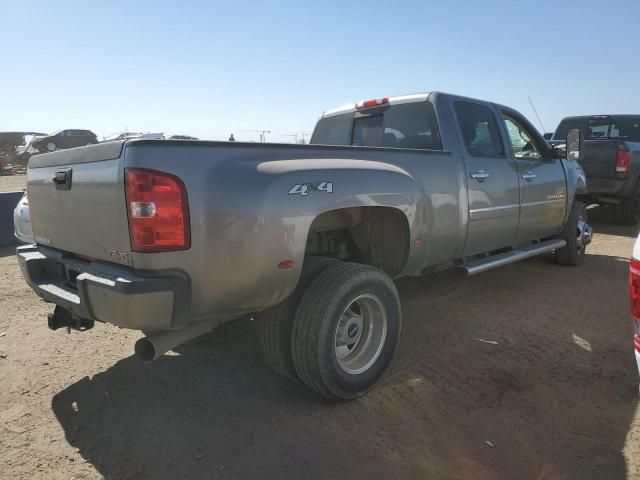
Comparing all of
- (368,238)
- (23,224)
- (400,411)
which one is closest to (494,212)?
(368,238)

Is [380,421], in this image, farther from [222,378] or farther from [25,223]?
[25,223]

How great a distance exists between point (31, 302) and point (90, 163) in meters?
3.24

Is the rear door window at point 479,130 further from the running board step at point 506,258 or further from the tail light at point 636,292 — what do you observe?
the tail light at point 636,292

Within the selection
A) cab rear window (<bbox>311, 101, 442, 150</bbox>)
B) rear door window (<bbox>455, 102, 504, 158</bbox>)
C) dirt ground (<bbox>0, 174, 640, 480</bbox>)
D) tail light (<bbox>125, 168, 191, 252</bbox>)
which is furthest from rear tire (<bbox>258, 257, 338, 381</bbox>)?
rear door window (<bbox>455, 102, 504, 158</bbox>)

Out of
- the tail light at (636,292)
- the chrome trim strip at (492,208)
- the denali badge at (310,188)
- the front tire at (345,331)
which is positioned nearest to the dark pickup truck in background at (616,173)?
the chrome trim strip at (492,208)

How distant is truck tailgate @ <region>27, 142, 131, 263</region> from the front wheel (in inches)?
207

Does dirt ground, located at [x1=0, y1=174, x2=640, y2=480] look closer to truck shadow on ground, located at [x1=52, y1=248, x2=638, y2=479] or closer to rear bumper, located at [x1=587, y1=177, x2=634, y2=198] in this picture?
truck shadow on ground, located at [x1=52, y1=248, x2=638, y2=479]

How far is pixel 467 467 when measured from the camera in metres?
2.29

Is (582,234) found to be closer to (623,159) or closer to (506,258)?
(506,258)

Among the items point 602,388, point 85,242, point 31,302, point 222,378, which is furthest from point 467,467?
point 31,302

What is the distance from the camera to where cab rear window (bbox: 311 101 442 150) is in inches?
154

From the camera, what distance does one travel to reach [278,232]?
2.37 m

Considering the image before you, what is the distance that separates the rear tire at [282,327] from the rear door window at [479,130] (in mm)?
1979

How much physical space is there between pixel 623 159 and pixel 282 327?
810 cm
